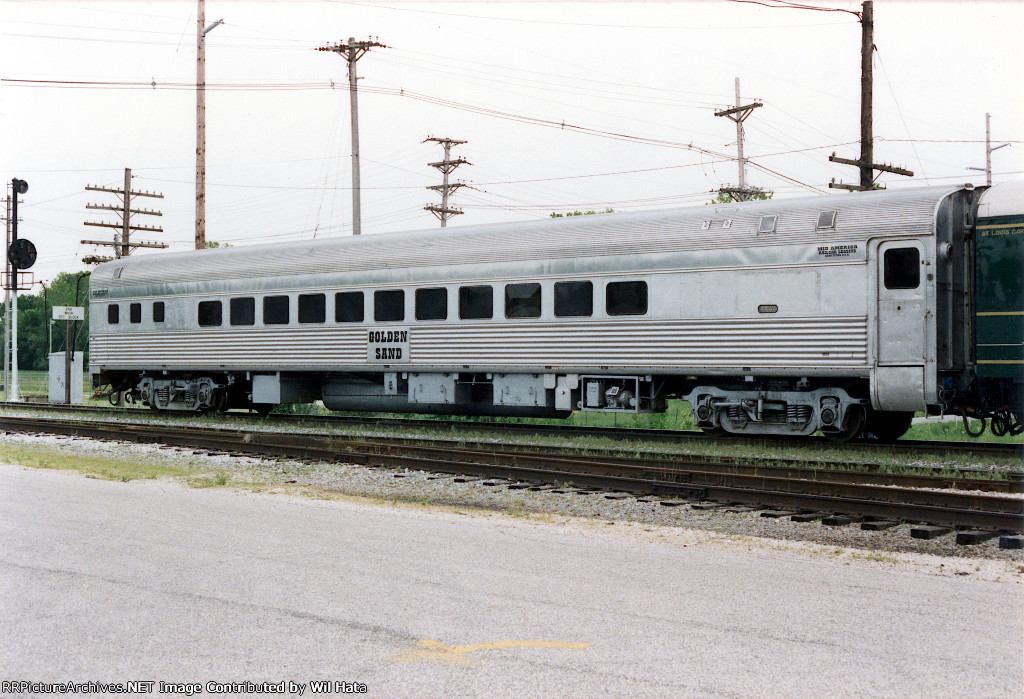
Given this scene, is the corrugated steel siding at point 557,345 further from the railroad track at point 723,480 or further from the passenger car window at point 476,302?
the railroad track at point 723,480

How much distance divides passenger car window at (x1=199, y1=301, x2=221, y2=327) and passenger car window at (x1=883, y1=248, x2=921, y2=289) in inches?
526

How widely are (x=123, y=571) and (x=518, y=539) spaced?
3002mm

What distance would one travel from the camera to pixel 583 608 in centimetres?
591

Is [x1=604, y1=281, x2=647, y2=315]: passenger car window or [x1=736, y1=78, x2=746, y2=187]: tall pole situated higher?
[x1=736, y1=78, x2=746, y2=187]: tall pole

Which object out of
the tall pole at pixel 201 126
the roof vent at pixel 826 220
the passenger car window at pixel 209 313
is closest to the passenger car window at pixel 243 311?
the passenger car window at pixel 209 313

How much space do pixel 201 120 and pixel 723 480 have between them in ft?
76.9

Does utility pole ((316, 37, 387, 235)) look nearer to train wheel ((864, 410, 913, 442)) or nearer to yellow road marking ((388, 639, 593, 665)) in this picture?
train wheel ((864, 410, 913, 442))

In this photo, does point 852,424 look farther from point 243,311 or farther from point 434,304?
point 243,311

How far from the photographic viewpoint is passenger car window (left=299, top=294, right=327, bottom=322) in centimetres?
1920

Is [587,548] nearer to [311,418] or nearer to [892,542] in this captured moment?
[892,542]

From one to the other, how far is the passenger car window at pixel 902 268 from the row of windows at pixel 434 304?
3.55 m

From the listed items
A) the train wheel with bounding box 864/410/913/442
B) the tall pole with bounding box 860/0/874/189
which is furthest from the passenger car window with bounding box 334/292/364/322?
the tall pole with bounding box 860/0/874/189

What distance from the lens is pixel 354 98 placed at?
32.3 m

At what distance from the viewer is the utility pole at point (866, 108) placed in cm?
2131
